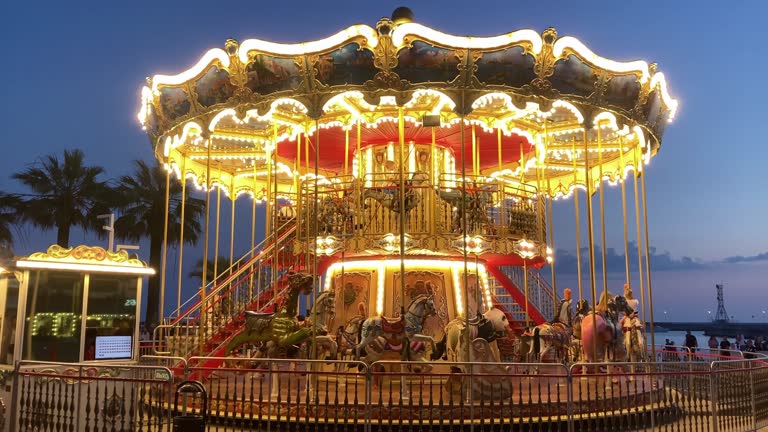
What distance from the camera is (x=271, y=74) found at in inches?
→ 420

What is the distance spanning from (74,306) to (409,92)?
643 centimetres

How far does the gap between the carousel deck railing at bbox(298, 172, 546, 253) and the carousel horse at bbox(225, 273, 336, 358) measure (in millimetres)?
1491

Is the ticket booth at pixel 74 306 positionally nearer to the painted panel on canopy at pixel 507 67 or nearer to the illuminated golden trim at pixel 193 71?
the illuminated golden trim at pixel 193 71

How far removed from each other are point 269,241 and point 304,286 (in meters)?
5.61

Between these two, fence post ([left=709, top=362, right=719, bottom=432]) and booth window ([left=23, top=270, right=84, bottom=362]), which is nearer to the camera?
fence post ([left=709, top=362, right=719, bottom=432])

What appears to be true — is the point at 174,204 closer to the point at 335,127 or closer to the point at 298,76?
the point at 335,127

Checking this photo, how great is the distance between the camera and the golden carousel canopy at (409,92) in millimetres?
10164

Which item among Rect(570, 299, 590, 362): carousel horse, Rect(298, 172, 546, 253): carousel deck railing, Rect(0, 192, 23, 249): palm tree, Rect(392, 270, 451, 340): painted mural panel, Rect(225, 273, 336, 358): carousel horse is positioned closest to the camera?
Rect(225, 273, 336, 358): carousel horse

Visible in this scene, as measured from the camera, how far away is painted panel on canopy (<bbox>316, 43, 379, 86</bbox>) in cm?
1016

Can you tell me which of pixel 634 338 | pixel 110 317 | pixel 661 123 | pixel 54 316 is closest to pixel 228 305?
pixel 110 317

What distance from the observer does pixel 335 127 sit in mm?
14297

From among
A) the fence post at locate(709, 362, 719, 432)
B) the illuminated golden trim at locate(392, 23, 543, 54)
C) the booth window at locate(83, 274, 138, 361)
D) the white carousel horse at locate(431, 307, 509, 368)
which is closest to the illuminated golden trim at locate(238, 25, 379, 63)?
the illuminated golden trim at locate(392, 23, 543, 54)

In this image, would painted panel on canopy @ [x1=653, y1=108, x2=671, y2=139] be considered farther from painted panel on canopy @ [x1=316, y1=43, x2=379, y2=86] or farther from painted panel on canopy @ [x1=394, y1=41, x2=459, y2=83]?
painted panel on canopy @ [x1=316, y1=43, x2=379, y2=86]

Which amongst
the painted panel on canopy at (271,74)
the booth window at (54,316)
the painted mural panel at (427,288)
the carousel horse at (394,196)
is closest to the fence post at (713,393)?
the painted mural panel at (427,288)
